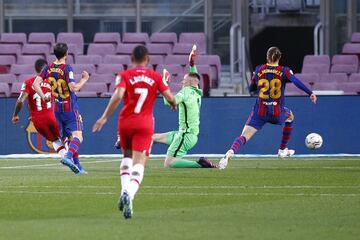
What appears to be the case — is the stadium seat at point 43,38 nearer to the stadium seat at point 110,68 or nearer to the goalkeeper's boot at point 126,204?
the stadium seat at point 110,68

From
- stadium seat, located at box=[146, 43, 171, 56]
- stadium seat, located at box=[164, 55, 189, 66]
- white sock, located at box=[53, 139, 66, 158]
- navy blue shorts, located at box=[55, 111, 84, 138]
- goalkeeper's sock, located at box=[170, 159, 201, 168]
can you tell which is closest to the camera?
navy blue shorts, located at box=[55, 111, 84, 138]

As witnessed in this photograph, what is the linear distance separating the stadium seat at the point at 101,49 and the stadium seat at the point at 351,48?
5.87m

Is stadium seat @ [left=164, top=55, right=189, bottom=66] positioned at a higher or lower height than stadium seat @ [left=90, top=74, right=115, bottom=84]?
higher

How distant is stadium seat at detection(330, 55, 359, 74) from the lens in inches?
1292

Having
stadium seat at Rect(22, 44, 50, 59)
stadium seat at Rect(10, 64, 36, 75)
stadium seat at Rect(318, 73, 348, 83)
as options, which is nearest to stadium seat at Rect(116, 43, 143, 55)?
stadium seat at Rect(22, 44, 50, 59)

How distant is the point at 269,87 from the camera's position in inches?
921

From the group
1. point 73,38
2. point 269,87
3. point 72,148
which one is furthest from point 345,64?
point 72,148

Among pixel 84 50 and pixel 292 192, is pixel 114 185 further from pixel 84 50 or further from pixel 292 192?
pixel 84 50

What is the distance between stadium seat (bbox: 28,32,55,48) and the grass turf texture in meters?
10.8

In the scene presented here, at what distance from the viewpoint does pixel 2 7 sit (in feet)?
118

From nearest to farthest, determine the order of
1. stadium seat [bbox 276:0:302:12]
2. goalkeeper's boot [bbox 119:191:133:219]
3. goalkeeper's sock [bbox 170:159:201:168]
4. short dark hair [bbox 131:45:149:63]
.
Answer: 1. goalkeeper's boot [bbox 119:191:133:219]
2. short dark hair [bbox 131:45:149:63]
3. goalkeeper's sock [bbox 170:159:201:168]
4. stadium seat [bbox 276:0:302:12]

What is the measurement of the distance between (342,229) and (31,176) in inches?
361

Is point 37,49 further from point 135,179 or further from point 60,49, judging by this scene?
point 135,179

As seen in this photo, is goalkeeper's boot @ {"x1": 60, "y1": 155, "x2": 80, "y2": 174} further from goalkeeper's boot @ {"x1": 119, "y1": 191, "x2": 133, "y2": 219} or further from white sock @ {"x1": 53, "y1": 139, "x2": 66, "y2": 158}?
goalkeeper's boot @ {"x1": 119, "y1": 191, "x2": 133, "y2": 219}
